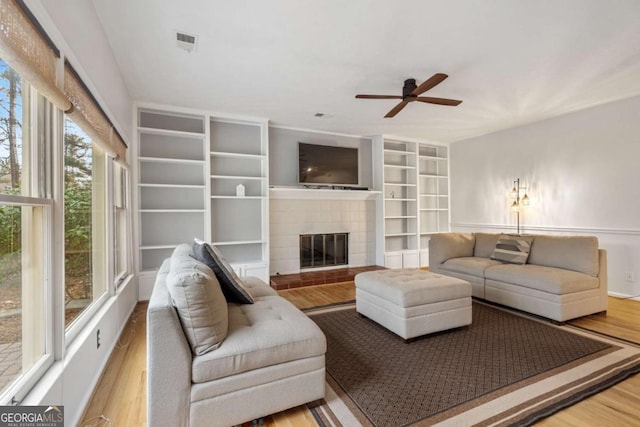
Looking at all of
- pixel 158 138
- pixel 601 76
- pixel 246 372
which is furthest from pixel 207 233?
pixel 601 76

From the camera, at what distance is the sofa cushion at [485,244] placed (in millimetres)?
3977

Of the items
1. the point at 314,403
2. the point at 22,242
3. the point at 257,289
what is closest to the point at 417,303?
the point at 314,403

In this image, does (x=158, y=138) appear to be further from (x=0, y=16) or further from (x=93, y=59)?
(x=0, y=16)

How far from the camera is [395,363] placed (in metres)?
2.10

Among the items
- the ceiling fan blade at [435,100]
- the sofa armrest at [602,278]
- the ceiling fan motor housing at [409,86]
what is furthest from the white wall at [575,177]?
the ceiling fan motor housing at [409,86]

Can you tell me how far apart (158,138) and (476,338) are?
4.28 m

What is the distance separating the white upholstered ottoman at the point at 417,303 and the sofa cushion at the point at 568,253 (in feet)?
4.78

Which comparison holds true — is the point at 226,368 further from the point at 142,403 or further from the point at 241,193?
the point at 241,193

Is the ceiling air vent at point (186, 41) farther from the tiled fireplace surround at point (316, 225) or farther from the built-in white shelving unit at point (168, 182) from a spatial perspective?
the tiled fireplace surround at point (316, 225)

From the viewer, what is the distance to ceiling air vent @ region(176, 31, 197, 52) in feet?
7.41

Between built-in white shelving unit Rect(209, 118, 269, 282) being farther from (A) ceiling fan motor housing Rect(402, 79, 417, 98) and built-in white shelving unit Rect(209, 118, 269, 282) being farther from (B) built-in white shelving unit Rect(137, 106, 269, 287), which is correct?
(A) ceiling fan motor housing Rect(402, 79, 417, 98)

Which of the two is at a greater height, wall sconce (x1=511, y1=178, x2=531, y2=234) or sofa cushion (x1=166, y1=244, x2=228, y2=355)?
wall sconce (x1=511, y1=178, x2=531, y2=234)

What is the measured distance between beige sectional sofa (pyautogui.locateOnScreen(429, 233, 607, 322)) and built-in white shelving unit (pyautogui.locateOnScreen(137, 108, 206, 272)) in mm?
A: 3596

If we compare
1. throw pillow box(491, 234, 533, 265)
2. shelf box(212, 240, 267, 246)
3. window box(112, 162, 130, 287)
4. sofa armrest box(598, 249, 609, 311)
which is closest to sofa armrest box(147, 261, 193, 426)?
window box(112, 162, 130, 287)
